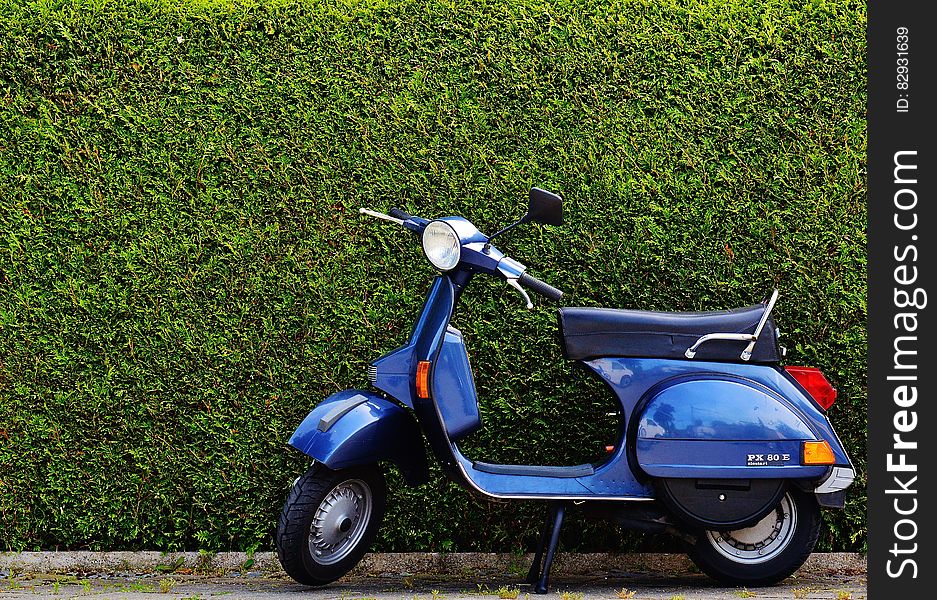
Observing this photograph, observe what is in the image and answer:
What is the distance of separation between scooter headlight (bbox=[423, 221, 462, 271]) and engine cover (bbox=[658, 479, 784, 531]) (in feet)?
3.85

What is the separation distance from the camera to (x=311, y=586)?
423 cm

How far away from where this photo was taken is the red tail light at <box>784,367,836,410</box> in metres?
4.21

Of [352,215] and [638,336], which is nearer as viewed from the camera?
[638,336]

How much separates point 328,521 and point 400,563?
855 millimetres

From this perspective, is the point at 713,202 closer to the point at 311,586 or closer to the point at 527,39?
the point at 527,39

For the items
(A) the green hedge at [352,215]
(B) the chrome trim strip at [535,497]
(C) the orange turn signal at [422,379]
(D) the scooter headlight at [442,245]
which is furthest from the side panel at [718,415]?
(D) the scooter headlight at [442,245]

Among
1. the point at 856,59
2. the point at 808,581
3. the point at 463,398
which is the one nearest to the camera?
the point at 463,398

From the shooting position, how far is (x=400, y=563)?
15.3 feet

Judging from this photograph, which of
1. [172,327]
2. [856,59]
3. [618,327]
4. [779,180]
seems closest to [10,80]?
[172,327]

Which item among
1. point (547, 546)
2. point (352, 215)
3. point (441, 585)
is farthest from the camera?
point (352, 215)

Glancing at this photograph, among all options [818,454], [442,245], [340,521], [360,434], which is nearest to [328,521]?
[340,521]

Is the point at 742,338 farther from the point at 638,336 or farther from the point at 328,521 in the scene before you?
the point at 328,521

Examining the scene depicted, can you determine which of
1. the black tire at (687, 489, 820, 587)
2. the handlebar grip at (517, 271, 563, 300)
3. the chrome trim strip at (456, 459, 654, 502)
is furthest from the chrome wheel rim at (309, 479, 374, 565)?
the black tire at (687, 489, 820, 587)

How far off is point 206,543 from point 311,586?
0.71 metres
